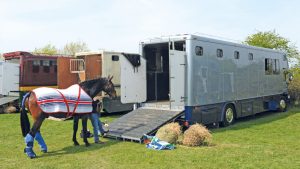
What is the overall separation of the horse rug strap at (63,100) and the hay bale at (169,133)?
6.49ft

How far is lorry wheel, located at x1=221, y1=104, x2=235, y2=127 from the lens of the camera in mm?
12246

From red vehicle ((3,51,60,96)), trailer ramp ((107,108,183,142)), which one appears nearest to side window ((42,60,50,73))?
red vehicle ((3,51,60,96))

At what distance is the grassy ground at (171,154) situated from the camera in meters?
7.13

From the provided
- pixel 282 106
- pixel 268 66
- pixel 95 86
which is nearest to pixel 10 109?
pixel 95 86

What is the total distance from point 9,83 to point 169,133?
13253 millimetres

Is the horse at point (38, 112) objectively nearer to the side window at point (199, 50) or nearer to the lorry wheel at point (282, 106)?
the side window at point (199, 50)

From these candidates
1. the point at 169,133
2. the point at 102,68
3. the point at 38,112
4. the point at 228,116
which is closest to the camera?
the point at 38,112

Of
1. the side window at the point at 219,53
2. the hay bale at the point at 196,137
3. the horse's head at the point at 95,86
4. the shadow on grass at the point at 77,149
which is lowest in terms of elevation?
the shadow on grass at the point at 77,149

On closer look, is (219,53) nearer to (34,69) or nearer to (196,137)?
(196,137)

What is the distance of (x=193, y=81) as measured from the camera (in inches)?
415

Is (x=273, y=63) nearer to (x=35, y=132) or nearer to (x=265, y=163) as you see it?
(x=265, y=163)

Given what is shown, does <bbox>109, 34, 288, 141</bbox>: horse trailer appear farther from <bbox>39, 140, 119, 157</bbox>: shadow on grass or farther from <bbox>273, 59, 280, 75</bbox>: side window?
<bbox>273, 59, 280, 75</bbox>: side window

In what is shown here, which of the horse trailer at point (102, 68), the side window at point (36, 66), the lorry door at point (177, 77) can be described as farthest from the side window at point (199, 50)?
the side window at point (36, 66)

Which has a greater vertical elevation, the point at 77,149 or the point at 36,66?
the point at 36,66
